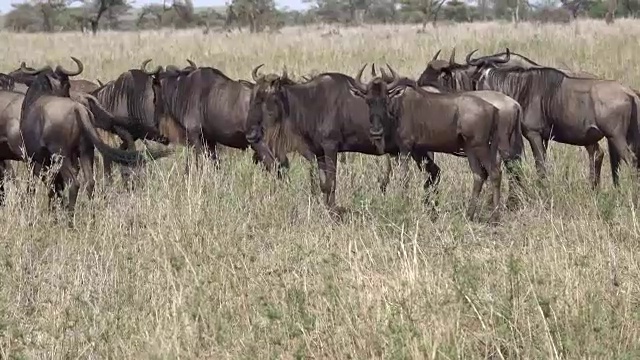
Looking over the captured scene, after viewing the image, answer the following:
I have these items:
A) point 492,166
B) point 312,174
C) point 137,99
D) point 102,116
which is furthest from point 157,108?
point 492,166

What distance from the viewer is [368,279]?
195 inches

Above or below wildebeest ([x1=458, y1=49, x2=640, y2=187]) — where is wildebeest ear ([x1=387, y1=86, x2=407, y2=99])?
above

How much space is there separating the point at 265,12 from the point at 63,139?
33750mm

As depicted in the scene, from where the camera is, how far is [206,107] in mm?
9711

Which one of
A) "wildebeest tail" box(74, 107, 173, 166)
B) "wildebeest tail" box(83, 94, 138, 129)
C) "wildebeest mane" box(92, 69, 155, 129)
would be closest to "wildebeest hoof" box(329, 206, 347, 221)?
"wildebeest tail" box(74, 107, 173, 166)

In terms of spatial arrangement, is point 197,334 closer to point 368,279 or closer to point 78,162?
point 368,279

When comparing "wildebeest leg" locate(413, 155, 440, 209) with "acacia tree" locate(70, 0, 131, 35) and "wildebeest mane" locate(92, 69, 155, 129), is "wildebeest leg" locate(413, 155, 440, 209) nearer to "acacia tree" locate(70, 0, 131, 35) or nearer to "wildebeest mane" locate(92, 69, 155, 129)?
"wildebeest mane" locate(92, 69, 155, 129)

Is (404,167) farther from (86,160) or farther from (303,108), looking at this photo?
(86,160)

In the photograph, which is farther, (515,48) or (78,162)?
(515,48)

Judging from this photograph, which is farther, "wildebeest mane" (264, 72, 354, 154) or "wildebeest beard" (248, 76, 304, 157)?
"wildebeest beard" (248, 76, 304, 157)

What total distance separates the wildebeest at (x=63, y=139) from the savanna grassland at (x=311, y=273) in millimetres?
287

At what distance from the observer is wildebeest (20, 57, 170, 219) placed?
773 cm

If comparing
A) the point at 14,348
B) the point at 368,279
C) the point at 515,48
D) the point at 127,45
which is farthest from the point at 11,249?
the point at 127,45

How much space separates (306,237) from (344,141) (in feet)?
9.25
